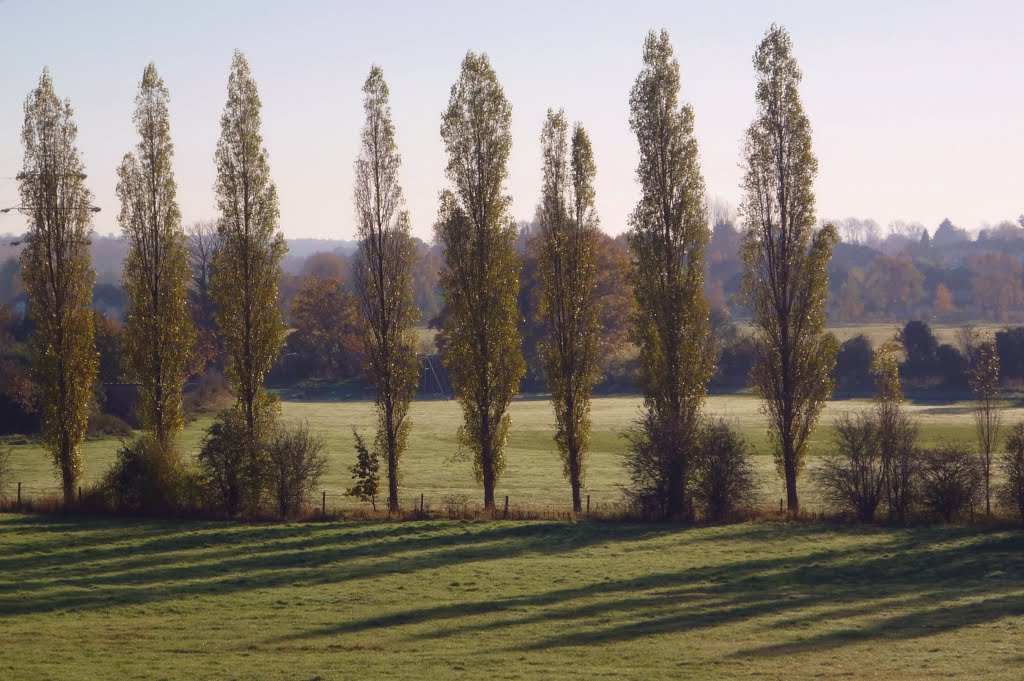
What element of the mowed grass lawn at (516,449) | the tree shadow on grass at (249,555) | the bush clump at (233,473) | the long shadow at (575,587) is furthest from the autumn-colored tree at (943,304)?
the bush clump at (233,473)

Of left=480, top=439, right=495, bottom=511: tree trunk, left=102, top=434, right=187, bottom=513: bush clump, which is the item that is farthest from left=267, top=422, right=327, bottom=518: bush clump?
left=480, top=439, right=495, bottom=511: tree trunk

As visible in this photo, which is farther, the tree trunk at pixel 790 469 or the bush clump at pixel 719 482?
the tree trunk at pixel 790 469

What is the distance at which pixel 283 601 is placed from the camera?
2691 centimetres

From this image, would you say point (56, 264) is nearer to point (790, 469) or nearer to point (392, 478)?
point (392, 478)

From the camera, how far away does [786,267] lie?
41.8m

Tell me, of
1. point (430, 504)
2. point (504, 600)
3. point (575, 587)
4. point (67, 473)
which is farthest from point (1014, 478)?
point (67, 473)

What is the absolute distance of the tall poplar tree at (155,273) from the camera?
144 feet

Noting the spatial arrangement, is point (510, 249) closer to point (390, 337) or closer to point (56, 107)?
point (390, 337)

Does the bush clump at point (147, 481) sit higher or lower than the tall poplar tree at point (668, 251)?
lower

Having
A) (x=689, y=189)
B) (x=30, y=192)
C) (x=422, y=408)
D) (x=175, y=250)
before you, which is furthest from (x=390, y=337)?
(x=422, y=408)

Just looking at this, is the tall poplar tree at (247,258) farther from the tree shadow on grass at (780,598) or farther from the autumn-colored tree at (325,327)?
the autumn-colored tree at (325,327)

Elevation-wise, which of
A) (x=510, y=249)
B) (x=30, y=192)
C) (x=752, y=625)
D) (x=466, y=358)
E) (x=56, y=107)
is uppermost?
(x=56, y=107)

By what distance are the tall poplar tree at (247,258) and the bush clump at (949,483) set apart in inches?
933

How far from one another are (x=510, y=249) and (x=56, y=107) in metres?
19.2
